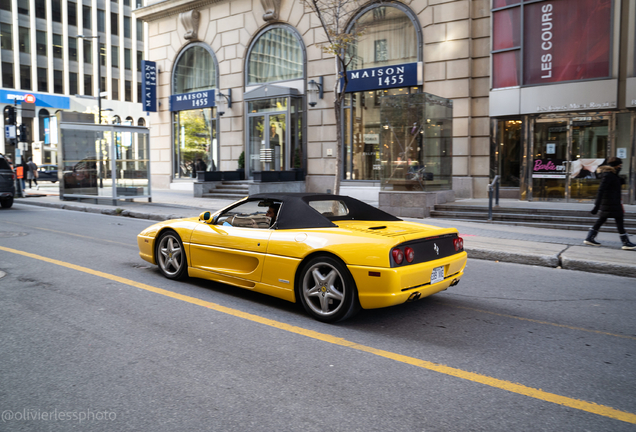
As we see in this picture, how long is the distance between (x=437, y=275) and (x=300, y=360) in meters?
1.84

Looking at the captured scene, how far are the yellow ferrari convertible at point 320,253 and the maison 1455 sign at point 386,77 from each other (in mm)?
14009

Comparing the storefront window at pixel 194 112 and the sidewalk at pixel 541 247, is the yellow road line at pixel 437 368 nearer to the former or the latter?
the sidewalk at pixel 541 247

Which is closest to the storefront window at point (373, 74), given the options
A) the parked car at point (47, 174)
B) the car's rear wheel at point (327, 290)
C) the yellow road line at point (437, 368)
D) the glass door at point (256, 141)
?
the glass door at point (256, 141)

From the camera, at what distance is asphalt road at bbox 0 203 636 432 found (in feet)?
10.3

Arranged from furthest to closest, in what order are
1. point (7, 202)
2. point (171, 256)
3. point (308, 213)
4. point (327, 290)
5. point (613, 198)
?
point (7, 202) → point (613, 198) → point (171, 256) → point (308, 213) → point (327, 290)

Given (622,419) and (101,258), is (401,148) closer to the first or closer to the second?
(101,258)

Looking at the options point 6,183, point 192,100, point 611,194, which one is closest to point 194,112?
point 192,100

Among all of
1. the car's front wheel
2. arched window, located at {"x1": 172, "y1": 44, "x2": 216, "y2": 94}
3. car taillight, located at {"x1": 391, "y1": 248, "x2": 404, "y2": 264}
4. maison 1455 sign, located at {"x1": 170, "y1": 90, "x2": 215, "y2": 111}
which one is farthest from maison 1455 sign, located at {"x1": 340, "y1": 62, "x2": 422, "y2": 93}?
car taillight, located at {"x1": 391, "y1": 248, "x2": 404, "y2": 264}

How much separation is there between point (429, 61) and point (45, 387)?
58.0 ft

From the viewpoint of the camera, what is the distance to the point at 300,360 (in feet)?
13.2

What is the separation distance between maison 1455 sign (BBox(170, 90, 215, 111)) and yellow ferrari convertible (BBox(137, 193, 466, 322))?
65.3 ft

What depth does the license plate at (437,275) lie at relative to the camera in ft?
16.7

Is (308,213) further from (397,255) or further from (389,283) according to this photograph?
(389,283)

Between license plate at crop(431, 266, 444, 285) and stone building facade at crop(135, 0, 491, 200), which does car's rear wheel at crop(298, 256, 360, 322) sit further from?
stone building facade at crop(135, 0, 491, 200)
